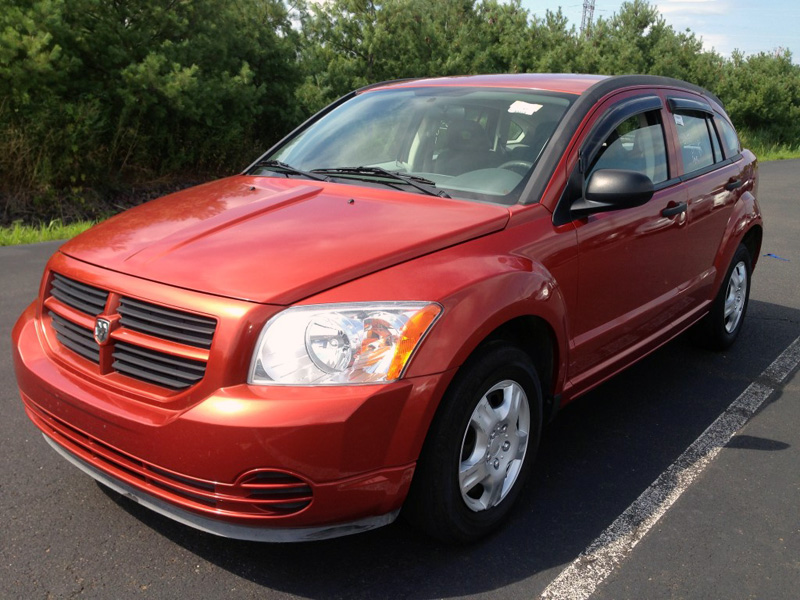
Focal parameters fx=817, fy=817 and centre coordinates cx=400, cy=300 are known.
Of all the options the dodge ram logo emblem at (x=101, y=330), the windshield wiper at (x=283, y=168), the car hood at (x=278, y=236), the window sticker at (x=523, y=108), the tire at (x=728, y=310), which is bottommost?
the tire at (x=728, y=310)

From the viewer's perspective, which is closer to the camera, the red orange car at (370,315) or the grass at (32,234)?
the red orange car at (370,315)

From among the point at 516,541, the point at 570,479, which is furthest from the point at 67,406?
the point at 570,479

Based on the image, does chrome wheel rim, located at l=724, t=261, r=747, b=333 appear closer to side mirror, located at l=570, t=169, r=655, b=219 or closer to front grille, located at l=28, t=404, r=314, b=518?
side mirror, located at l=570, t=169, r=655, b=219

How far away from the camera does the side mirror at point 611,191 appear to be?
3.44 m

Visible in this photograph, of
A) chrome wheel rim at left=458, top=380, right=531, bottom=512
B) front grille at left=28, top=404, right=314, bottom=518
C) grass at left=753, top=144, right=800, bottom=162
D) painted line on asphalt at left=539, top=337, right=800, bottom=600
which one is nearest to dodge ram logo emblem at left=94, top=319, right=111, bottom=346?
front grille at left=28, top=404, right=314, bottom=518

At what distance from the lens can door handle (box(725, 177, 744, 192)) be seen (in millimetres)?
5050

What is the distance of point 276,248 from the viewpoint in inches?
113

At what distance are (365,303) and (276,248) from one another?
0.45 meters

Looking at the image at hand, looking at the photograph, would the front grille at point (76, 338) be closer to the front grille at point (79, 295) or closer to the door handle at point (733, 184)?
the front grille at point (79, 295)

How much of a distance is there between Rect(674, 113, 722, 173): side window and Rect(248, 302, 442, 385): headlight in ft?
8.80

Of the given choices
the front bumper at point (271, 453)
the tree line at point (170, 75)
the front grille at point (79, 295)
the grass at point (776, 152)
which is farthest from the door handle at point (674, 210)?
the grass at point (776, 152)

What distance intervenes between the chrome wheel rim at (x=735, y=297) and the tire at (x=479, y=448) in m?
2.71

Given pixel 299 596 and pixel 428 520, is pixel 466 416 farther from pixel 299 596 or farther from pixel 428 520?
pixel 299 596

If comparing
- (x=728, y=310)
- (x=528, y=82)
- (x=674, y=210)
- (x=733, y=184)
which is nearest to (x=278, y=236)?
(x=528, y=82)
